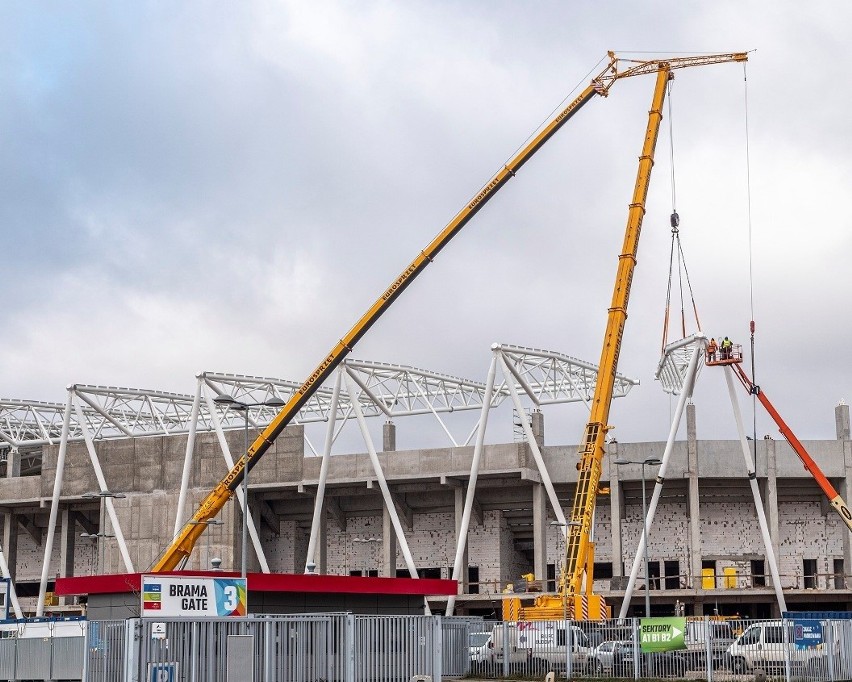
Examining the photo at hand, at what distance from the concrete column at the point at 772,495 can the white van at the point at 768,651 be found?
123ft

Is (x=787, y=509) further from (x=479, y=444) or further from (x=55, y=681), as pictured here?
(x=55, y=681)

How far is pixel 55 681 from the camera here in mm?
33031

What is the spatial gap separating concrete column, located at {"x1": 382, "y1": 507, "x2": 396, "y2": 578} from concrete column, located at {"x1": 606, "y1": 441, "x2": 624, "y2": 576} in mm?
13395

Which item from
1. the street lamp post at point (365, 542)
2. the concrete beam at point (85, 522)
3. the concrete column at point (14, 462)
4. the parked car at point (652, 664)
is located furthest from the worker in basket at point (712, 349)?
the concrete column at point (14, 462)

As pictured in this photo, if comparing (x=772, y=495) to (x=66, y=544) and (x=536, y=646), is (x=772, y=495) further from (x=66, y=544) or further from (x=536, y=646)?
(x=66, y=544)

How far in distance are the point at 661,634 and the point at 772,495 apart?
3728 centimetres

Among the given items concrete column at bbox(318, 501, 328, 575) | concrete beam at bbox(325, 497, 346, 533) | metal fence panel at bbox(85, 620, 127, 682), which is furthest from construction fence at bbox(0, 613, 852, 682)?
concrete beam at bbox(325, 497, 346, 533)

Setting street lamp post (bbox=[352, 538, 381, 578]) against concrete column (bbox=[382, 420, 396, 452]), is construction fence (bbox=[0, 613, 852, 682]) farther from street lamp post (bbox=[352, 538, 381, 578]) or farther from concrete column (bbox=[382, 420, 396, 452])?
street lamp post (bbox=[352, 538, 381, 578])

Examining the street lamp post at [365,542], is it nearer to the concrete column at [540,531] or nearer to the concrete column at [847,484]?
the concrete column at [540,531]

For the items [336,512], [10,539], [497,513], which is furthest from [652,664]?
[10,539]

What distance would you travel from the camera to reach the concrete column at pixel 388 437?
78.6 meters

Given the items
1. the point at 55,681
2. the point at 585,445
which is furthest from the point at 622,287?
the point at 55,681

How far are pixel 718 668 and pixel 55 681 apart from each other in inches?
705

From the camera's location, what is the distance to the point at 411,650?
30438 millimetres
